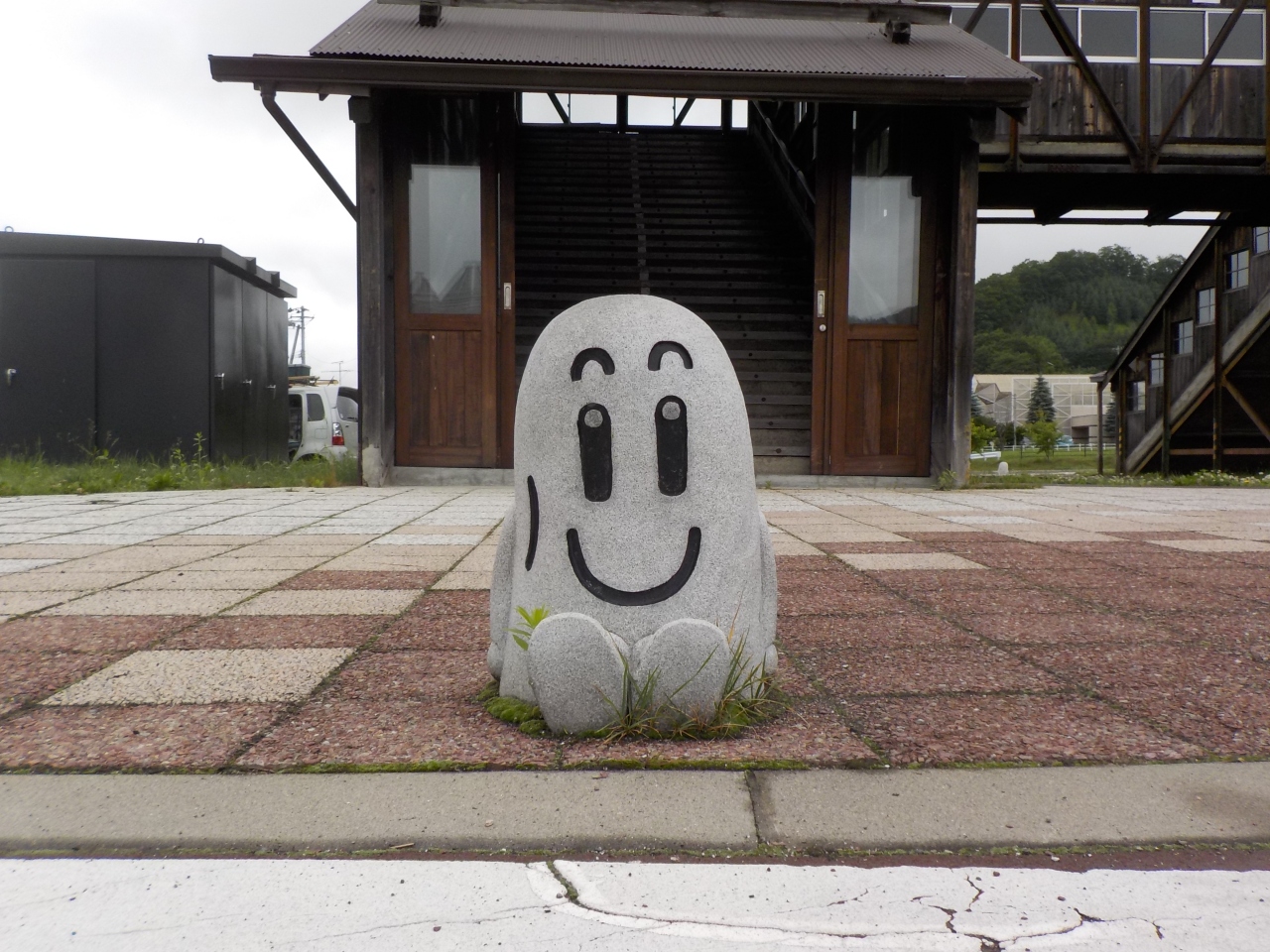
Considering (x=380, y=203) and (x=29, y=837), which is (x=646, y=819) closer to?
(x=29, y=837)

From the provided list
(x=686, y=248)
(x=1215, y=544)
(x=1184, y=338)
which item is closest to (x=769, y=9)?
(x=686, y=248)

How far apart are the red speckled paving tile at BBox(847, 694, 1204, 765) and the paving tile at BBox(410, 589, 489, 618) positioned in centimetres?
170

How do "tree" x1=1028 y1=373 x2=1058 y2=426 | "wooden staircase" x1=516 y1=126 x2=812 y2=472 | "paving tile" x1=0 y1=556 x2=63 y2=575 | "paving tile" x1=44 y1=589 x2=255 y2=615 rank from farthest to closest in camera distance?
"tree" x1=1028 y1=373 x2=1058 y2=426 < "wooden staircase" x1=516 y1=126 x2=812 y2=472 < "paving tile" x1=0 y1=556 x2=63 y2=575 < "paving tile" x1=44 y1=589 x2=255 y2=615

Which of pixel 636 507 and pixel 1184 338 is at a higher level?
pixel 1184 338

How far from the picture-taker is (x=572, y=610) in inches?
90.3

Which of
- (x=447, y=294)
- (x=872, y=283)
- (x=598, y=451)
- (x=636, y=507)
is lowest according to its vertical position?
(x=636, y=507)

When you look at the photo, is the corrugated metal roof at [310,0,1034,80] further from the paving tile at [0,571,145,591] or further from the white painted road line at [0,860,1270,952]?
the white painted road line at [0,860,1270,952]

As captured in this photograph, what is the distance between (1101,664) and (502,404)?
6.36 metres

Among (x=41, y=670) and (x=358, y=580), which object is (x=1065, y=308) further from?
(x=41, y=670)

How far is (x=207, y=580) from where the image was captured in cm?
420

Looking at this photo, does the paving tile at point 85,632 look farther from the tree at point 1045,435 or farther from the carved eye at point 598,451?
the tree at point 1045,435

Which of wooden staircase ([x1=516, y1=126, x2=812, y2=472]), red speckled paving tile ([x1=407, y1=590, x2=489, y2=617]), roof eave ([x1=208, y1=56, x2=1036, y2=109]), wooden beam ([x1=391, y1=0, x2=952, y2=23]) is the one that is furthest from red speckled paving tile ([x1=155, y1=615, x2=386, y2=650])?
wooden beam ([x1=391, y1=0, x2=952, y2=23])

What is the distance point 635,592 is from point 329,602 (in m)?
1.94

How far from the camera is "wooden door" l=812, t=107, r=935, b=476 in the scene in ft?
28.2
